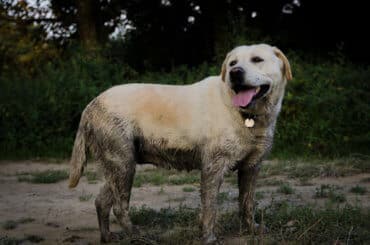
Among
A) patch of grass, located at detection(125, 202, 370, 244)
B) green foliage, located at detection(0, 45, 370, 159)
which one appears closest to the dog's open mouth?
patch of grass, located at detection(125, 202, 370, 244)

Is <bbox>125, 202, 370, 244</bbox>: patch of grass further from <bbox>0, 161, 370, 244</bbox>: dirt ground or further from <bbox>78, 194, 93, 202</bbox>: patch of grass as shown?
<bbox>78, 194, 93, 202</bbox>: patch of grass

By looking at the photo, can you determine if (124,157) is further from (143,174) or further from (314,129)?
(314,129)

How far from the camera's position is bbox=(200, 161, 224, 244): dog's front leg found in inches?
177

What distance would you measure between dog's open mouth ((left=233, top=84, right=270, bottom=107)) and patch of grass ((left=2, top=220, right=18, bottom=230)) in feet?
8.05

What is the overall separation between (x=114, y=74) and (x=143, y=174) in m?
4.46

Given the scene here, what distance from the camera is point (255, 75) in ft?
14.3

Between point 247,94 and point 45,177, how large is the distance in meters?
4.45

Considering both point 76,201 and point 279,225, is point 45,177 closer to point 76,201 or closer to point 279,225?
point 76,201

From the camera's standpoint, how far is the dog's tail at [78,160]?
4816 millimetres

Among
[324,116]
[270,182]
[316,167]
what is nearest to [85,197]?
[270,182]

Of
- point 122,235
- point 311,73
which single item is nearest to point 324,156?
point 311,73

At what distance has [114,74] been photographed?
40.4ft

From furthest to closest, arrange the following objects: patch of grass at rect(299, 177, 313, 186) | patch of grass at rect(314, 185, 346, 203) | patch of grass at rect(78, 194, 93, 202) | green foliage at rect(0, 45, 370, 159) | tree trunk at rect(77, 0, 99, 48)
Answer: tree trunk at rect(77, 0, 99, 48) < green foliage at rect(0, 45, 370, 159) < patch of grass at rect(299, 177, 313, 186) < patch of grass at rect(78, 194, 93, 202) < patch of grass at rect(314, 185, 346, 203)

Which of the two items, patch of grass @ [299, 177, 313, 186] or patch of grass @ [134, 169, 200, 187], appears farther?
patch of grass @ [134, 169, 200, 187]
